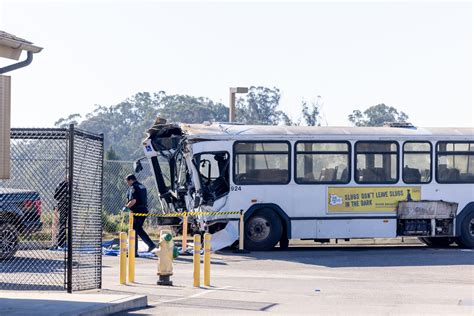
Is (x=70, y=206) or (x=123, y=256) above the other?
(x=70, y=206)

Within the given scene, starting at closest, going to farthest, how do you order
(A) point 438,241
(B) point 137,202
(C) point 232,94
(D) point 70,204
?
1. (D) point 70,204
2. (B) point 137,202
3. (A) point 438,241
4. (C) point 232,94

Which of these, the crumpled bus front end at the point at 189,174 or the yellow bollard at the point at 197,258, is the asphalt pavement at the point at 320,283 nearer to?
the yellow bollard at the point at 197,258

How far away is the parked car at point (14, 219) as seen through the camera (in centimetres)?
1912

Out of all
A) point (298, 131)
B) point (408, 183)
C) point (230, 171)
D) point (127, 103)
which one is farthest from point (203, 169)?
point (127, 103)

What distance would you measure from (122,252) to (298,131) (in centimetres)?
954

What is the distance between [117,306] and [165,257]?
11.4 ft

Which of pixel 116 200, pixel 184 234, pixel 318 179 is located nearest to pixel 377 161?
pixel 318 179

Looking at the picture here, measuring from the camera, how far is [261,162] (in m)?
26.3

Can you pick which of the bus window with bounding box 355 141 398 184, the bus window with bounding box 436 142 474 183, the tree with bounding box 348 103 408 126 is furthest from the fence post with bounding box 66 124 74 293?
the tree with bounding box 348 103 408 126

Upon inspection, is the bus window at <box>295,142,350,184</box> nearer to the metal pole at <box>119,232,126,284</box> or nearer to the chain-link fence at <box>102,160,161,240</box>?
the chain-link fence at <box>102,160,161,240</box>

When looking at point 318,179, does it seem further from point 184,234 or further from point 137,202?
point 137,202

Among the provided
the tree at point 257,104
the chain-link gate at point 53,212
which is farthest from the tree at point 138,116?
the chain-link gate at point 53,212

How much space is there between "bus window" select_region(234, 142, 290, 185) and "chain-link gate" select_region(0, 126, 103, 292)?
6.33 metres

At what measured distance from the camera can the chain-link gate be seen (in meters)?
16.0
